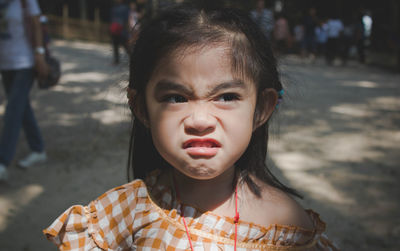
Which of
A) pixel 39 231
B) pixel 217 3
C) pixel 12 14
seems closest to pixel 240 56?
pixel 217 3

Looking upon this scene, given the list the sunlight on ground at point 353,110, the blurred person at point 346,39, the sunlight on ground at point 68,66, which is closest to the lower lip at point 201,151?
the sunlight on ground at point 353,110

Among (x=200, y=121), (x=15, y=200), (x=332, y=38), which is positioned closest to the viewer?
(x=200, y=121)

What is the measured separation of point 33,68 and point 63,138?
1.31 metres

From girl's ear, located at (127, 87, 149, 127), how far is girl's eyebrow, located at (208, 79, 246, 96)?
0.31m

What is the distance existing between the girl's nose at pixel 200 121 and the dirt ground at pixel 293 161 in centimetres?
63

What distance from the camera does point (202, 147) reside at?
43.3 inches

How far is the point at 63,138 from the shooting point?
429cm

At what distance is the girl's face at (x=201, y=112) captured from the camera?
1.10 meters

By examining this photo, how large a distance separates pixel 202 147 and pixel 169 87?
0.21 m

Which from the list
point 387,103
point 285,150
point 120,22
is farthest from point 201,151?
point 120,22

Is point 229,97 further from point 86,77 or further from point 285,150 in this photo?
point 86,77

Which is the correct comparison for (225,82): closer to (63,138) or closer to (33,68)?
(33,68)

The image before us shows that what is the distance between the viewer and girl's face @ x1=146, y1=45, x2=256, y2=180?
1.10 meters

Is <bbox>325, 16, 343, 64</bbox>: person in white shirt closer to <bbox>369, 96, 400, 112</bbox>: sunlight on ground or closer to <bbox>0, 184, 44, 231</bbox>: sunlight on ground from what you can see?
<bbox>369, 96, 400, 112</bbox>: sunlight on ground
